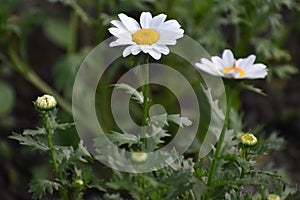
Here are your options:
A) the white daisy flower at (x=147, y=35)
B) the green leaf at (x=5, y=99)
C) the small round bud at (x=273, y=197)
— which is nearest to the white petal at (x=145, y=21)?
the white daisy flower at (x=147, y=35)

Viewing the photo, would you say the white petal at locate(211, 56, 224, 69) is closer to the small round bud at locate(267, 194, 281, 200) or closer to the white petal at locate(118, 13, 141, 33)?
the white petal at locate(118, 13, 141, 33)

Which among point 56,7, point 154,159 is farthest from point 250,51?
point 154,159

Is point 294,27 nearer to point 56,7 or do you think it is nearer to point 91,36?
point 91,36

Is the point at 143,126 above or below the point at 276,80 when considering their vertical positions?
below

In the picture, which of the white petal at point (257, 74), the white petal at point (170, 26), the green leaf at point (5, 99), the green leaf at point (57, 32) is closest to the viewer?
the white petal at point (257, 74)

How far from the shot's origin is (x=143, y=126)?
1.12 m

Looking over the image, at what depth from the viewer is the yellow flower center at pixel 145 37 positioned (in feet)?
3.55

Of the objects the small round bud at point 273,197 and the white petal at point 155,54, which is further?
the small round bud at point 273,197

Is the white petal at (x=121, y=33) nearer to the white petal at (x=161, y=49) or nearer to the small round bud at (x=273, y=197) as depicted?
the white petal at (x=161, y=49)

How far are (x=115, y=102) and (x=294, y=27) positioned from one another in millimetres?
889

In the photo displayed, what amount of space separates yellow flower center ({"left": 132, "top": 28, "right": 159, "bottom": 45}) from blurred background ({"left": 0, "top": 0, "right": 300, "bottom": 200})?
620mm

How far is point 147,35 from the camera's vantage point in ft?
3.59

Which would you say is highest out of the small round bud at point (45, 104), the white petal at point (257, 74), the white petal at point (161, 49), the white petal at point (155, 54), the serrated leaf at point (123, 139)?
the white petal at point (161, 49)

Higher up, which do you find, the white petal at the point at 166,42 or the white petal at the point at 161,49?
the white petal at the point at 166,42
